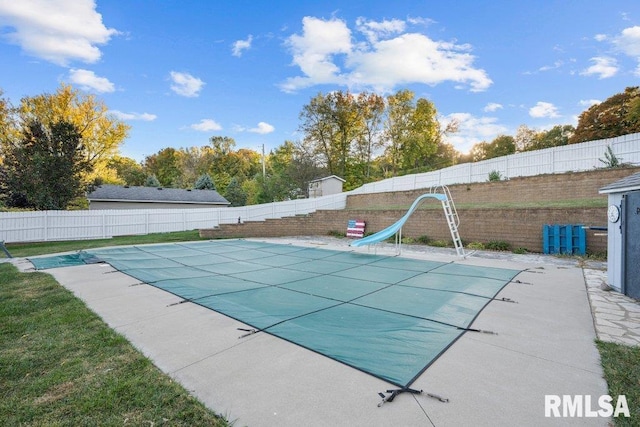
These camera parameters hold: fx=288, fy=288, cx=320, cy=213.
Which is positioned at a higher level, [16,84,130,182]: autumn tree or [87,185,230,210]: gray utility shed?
[16,84,130,182]: autumn tree

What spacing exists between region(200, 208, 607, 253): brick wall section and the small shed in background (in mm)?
6842

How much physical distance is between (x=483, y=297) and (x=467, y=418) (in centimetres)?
283

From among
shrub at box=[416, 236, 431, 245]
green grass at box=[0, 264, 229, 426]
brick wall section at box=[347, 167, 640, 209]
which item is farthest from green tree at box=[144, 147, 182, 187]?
green grass at box=[0, 264, 229, 426]

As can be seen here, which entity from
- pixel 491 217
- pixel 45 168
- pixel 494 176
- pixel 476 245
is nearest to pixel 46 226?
pixel 45 168

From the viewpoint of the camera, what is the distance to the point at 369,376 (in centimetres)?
213

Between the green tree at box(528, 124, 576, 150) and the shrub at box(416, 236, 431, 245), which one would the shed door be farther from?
the green tree at box(528, 124, 576, 150)

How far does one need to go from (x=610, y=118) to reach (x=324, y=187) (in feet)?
64.9

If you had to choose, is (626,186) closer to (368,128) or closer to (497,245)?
(497,245)

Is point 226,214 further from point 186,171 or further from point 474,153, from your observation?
point 474,153

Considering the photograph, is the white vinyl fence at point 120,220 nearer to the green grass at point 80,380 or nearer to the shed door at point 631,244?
the green grass at point 80,380

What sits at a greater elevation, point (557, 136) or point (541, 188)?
point (557, 136)

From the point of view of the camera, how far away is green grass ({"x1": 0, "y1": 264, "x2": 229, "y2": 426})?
5.54 feet

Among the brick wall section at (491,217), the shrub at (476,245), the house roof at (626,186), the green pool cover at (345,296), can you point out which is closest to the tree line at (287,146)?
the brick wall section at (491,217)

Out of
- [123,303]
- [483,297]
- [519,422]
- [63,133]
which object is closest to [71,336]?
[123,303]
